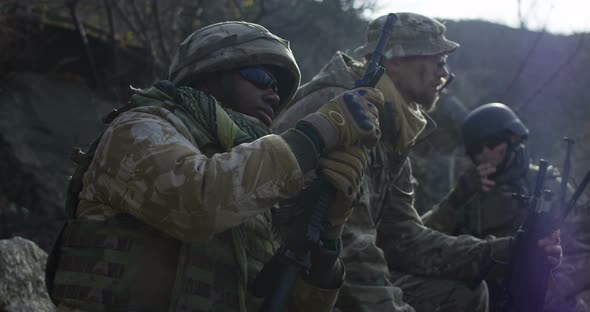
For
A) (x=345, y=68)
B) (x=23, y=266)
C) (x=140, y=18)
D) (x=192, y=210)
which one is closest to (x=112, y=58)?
(x=140, y=18)

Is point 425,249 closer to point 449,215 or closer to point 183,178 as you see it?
point 449,215

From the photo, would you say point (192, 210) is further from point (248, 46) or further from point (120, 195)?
point (248, 46)

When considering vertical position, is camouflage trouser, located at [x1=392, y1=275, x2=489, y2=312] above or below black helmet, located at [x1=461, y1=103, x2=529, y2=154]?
below

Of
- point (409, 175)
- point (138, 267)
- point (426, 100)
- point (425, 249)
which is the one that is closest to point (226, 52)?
point (138, 267)

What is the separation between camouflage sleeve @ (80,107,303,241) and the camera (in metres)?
2.43

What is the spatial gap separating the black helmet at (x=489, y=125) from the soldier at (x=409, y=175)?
193cm

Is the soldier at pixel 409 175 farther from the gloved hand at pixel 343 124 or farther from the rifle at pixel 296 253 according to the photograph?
the gloved hand at pixel 343 124

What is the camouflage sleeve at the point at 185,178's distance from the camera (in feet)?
7.97

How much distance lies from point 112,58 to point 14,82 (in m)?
1.35

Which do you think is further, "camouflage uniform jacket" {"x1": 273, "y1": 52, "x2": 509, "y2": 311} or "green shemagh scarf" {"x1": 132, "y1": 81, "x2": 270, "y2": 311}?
"camouflage uniform jacket" {"x1": 273, "y1": 52, "x2": 509, "y2": 311}

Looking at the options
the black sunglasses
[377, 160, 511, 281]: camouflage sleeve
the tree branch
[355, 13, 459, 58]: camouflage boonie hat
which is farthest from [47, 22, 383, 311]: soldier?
the tree branch

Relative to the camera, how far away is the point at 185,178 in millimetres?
2418

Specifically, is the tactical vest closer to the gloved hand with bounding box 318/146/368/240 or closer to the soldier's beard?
the gloved hand with bounding box 318/146/368/240

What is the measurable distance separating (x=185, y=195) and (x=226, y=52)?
0.86 metres
